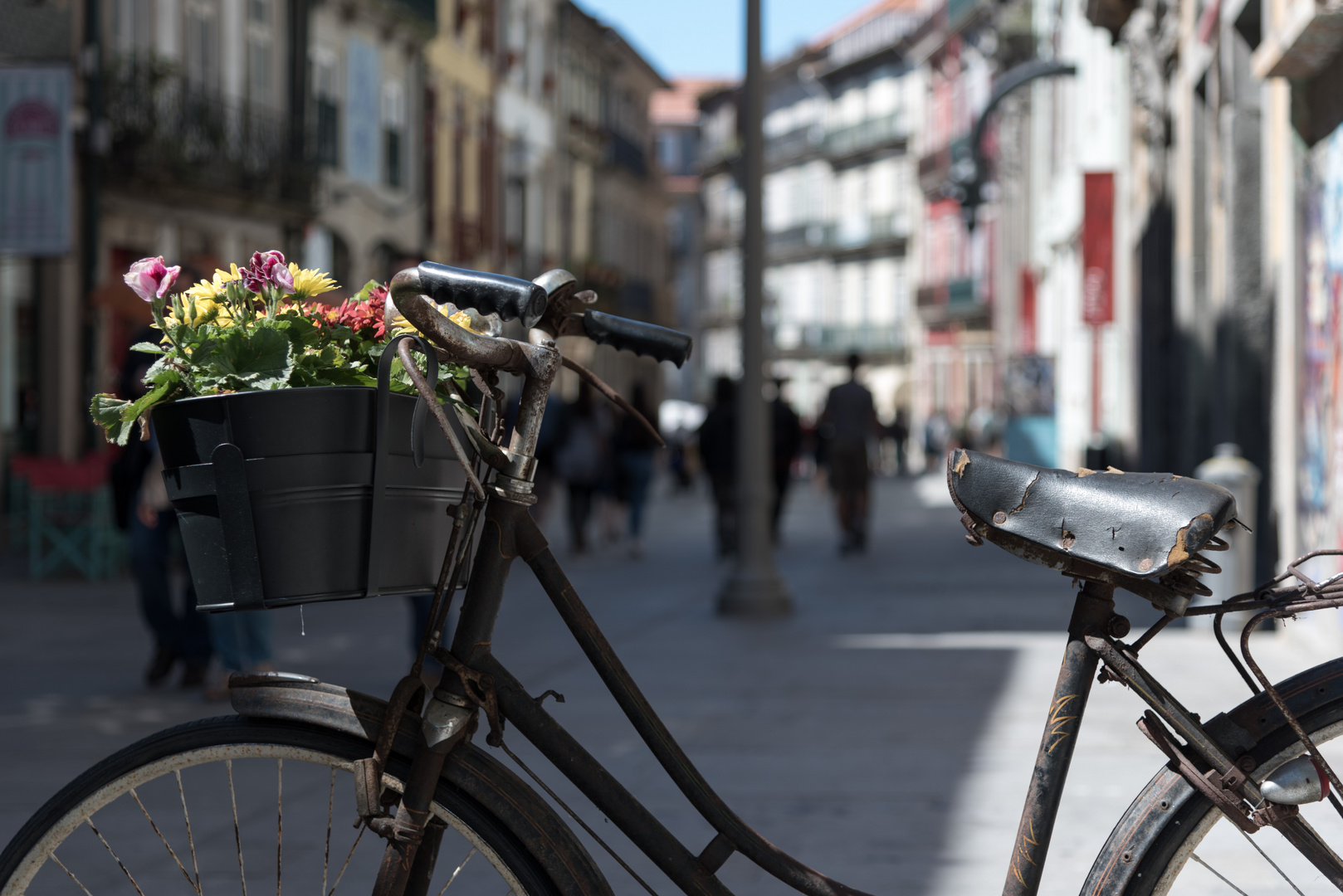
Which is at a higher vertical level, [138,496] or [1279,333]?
[1279,333]

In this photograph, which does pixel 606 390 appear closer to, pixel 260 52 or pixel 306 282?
pixel 306 282

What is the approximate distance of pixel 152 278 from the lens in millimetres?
2578

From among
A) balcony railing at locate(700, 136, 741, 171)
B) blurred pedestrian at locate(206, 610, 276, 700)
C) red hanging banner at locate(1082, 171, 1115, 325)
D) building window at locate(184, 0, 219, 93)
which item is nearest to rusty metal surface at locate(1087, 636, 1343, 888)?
blurred pedestrian at locate(206, 610, 276, 700)

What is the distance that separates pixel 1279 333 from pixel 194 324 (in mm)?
7768

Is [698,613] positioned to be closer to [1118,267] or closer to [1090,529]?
[1090,529]

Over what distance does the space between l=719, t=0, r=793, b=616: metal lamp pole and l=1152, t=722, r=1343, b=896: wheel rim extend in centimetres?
763

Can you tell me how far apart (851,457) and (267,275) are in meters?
13.6

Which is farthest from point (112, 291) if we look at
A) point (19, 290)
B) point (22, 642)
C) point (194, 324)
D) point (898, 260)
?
point (898, 260)

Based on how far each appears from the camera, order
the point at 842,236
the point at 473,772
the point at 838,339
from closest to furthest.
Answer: the point at 473,772, the point at 842,236, the point at 838,339

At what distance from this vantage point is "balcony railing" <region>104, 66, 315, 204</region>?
1903cm

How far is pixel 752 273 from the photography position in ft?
33.9

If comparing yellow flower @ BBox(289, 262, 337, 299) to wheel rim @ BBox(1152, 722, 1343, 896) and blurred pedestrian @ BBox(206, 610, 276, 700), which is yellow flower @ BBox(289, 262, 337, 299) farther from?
blurred pedestrian @ BBox(206, 610, 276, 700)

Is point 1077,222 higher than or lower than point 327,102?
lower

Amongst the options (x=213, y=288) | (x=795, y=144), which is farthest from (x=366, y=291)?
(x=795, y=144)
